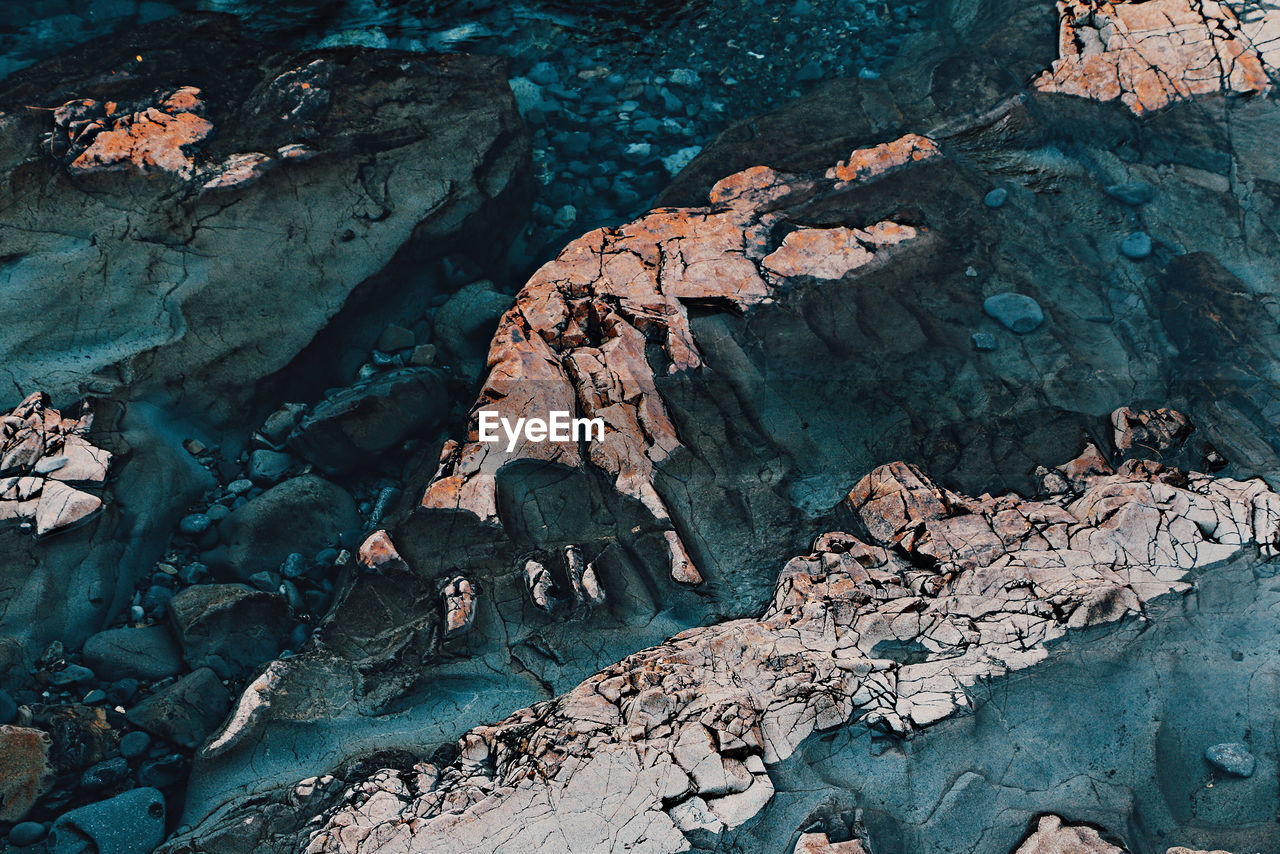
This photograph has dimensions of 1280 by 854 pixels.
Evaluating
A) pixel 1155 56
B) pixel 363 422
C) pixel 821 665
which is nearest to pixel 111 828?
pixel 363 422

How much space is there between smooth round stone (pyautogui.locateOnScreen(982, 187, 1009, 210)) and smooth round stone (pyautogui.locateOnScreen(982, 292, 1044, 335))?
0.55 metres

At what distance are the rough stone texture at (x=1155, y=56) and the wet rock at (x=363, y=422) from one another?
11.5 feet

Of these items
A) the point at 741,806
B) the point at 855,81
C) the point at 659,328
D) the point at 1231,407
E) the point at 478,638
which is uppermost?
the point at 855,81

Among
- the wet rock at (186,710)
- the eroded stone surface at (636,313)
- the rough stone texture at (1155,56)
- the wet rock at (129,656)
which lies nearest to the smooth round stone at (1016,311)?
the eroded stone surface at (636,313)

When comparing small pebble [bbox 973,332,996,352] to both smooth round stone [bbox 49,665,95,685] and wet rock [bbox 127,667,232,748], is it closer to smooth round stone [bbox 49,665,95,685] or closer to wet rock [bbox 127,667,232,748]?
wet rock [bbox 127,667,232,748]

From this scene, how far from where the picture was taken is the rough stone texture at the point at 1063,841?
2156 millimetres

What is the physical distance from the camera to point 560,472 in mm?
3285

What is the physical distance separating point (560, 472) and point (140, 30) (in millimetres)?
3647

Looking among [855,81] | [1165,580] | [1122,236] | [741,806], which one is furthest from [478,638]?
[855,81]

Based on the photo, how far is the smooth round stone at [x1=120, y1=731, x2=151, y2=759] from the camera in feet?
9.71

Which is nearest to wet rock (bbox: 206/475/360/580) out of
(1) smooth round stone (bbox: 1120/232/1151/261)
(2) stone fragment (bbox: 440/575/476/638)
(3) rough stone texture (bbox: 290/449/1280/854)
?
(2) stone fragment (bbox: 440/575/476/638)

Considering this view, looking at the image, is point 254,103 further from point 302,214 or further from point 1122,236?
point 1122,236

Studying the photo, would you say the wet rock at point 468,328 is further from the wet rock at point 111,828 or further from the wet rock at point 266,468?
the wet rock at point 111,828

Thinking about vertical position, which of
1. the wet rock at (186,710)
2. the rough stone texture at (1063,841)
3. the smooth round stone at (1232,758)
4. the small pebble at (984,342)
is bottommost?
the wet rock at (186,710)
